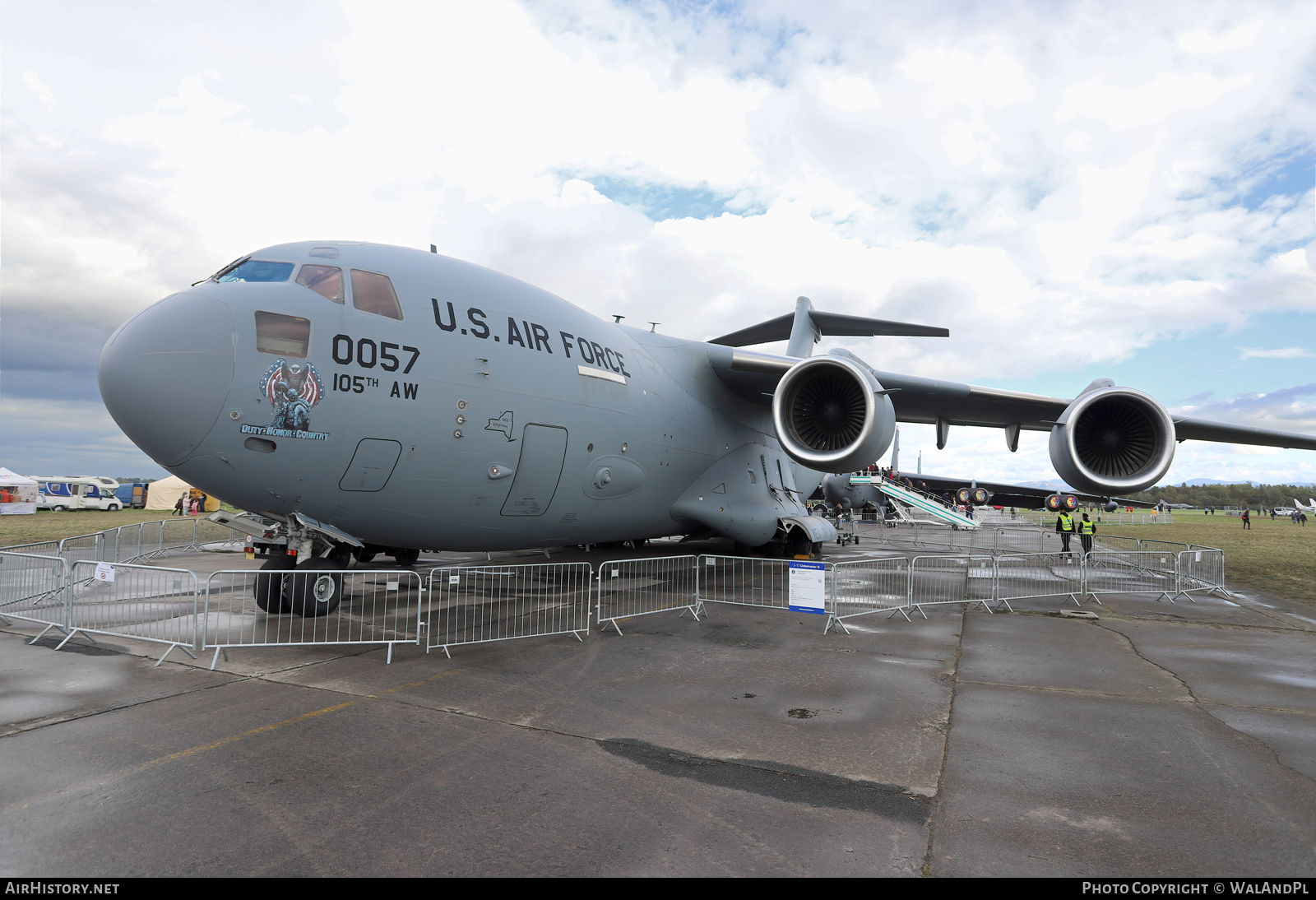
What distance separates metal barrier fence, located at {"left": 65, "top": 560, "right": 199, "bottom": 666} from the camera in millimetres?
6828

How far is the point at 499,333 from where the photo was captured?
7.74 metres

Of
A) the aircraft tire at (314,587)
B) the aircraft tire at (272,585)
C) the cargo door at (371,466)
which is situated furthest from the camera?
the aircraft tire at (272,585)

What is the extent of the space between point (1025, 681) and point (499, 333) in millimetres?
6443

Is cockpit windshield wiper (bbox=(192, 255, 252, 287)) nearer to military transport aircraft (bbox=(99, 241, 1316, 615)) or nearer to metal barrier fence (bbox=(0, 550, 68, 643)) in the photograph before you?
military transport aircraft (bbox=(99, 241, 1316, 615))

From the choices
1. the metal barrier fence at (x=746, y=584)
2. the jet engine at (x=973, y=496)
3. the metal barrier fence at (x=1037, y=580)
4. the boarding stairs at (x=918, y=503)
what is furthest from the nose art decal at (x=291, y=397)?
the jet engine at (x=973, y=496)

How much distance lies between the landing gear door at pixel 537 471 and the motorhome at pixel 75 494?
51690mm

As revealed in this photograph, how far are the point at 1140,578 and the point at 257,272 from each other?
16.5 m

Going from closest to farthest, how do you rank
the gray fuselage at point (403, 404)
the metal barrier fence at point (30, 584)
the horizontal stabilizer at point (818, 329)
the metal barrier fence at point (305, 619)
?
the gray fuselage at point (403, 404)
the metal barrier fence at point (305, 619)
the metal barrier fence at point (30, 584)
the horizontal stabilizer at point (818, 329)

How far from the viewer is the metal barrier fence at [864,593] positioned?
27.8 ft

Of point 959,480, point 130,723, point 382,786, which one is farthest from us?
point 959,480

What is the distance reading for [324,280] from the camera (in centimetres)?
671

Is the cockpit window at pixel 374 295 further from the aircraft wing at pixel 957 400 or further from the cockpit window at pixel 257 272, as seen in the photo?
the aircraft wing at pixel 957 400

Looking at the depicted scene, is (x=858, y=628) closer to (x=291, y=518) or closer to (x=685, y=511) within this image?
(x=685, y=511)
